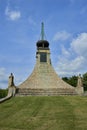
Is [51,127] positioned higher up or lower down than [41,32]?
lower down

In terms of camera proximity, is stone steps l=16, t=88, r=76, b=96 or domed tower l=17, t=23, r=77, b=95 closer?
stone steps l=16, t=88, r=76, b=96

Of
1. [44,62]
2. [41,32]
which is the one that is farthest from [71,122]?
[41,32]

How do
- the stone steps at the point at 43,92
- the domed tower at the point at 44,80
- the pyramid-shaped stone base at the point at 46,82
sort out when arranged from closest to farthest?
the stone steps at the point at 43,92 → the domed tower at the point at 44,80 → the pyramid-shaped stone base at the point at 46,82

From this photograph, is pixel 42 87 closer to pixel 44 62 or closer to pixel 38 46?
pixel 44 62

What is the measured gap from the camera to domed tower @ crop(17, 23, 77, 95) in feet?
123

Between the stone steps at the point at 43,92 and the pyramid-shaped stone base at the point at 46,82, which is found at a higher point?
the pyramid-shaped stone base at the point at 46,82

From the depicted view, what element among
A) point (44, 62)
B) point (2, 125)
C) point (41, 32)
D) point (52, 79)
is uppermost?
point (41, 32)

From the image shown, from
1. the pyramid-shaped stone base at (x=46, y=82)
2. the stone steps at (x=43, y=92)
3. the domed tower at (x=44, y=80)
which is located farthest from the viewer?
the pyramid-shaped stone base at (x=46, y=82)

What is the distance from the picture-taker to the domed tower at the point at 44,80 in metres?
37.6

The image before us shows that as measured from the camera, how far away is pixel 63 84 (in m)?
41.9

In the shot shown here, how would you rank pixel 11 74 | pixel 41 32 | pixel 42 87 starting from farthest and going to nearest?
pixel 41 32
pixel 42 87
pixel 11 74

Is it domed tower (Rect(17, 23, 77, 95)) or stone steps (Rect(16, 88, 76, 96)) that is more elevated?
domed tower (Rect(17, 23, 77, 95))

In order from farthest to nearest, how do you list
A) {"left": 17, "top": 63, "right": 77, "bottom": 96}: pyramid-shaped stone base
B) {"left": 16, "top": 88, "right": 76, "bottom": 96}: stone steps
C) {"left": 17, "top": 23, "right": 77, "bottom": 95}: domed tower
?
{"left": 17, "top": 63, "right": 77, "bottom": 96}: pyramid-shaped stone base < {"left": 17, "top": 23, "right": 77, "bottom": 95}: domed tower < {"left": 16, "top": 88, "right": 76, "bottom": 96}: stone steps

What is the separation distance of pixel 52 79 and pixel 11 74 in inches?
377
